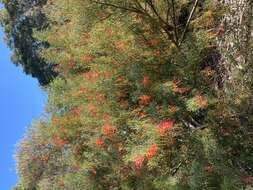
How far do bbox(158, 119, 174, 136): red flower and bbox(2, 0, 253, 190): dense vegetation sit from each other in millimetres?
18

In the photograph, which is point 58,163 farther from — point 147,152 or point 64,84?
point 147,152

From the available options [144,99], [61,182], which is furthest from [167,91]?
[61,182]

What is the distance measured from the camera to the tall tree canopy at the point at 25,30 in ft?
62.8

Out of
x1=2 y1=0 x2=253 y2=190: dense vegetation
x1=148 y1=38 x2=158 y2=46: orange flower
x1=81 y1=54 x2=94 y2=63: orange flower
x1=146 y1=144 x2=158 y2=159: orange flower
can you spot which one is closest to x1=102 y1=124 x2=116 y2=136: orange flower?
x1=2 y1=0 x2=253 y2=190: dense vegetation

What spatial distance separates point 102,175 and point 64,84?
2420mm

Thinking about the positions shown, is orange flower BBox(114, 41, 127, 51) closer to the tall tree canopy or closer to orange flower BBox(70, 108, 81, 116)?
orange flower BBox(70, 108, 81, 116)

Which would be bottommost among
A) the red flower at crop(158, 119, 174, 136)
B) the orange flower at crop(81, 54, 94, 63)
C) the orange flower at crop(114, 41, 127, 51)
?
the red flower at crop(158, 119, 174, 136)

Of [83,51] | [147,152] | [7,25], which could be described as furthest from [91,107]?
[7,25]

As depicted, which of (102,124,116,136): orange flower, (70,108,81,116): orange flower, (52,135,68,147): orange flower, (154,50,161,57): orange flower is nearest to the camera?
(154,50,161,57): orange flower

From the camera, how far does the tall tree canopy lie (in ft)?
62.8

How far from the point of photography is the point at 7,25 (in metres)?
19.6

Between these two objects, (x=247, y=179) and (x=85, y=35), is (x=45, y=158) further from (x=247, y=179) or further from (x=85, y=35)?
(x=247, y=179)

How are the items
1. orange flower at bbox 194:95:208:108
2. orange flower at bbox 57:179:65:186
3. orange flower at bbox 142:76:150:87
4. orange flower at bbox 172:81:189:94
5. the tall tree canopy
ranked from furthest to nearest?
the tall tree canopy → orange flower at bbox 57:179:65:186 → orange flower at bbox 142:76:150:87 → orange flower at bbox 172:81:189:94 → orange flower at bbox 194:95:208:108

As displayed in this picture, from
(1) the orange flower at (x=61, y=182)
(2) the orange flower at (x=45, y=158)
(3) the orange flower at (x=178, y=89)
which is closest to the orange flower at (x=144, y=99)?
(3) the orange flower at (x=178, y=89)
